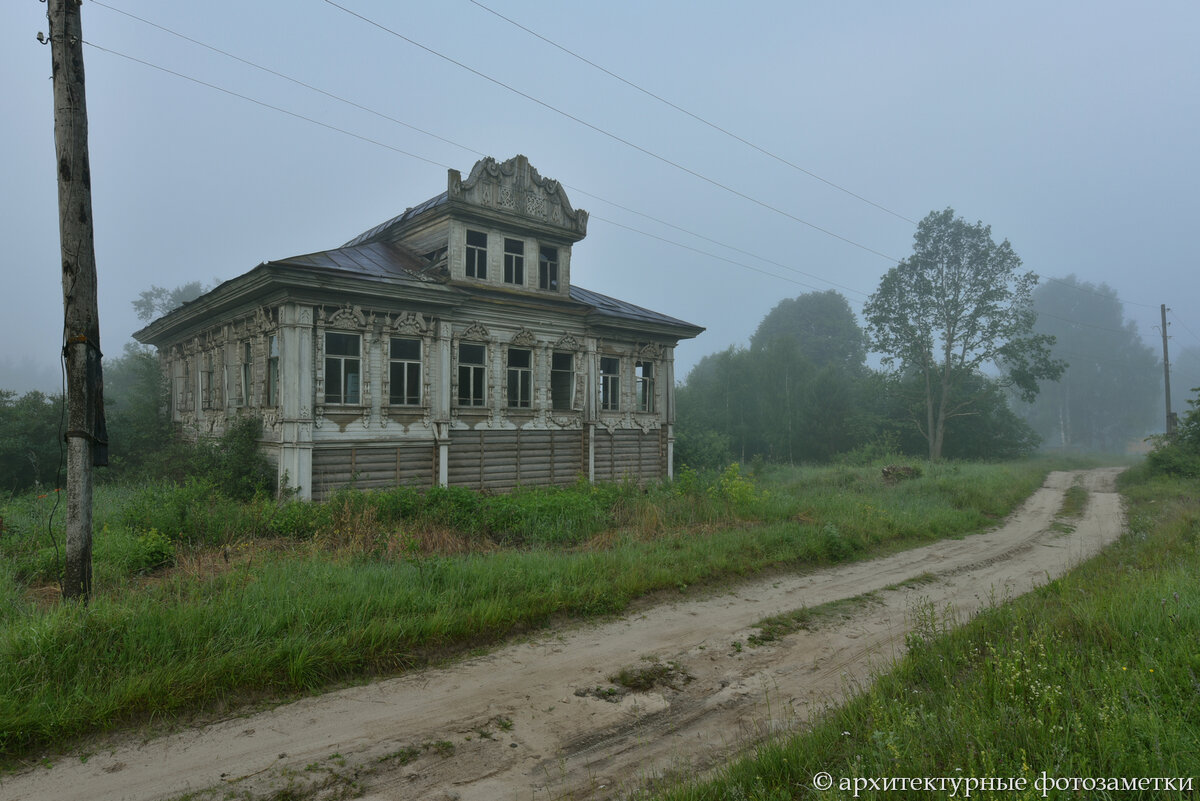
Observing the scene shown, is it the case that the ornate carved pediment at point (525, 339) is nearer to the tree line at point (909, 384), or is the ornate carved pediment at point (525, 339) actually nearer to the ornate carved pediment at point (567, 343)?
the ornate carved pediment at point (567, 343)

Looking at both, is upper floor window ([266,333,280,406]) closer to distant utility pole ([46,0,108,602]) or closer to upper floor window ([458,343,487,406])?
upper floor window ([458,343,487,406])

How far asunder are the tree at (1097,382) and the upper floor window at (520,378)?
2759 inches

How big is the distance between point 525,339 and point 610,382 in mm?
3832

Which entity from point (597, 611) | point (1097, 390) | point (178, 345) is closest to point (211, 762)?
point (597, 611)

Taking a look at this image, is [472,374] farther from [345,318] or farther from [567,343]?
[345,318]

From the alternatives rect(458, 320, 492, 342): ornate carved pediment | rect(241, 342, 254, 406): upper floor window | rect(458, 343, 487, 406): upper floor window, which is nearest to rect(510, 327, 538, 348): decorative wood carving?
rect(458, 320, 492, 342): ornate carved pediment

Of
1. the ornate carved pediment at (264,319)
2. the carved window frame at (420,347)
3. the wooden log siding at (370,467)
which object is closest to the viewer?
the wooden log siding at (370,467)

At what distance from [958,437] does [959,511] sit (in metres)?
31.6

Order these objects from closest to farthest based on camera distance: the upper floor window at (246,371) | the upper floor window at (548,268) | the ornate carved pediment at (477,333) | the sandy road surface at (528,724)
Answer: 1. the sandy road surface at (528,724)
2. the upper floor window at (246,371)
3. the ornate carved pediment at (477,333)
4. the upper floor window at (548,268)

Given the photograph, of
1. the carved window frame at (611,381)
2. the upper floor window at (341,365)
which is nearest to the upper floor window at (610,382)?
the carved window frame at (611,381)

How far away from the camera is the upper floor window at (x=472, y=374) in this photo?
55.5 ft

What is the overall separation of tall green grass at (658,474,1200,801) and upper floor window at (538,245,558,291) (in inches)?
608

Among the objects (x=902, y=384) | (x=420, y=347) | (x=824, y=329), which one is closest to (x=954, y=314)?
(x=902, y=384)

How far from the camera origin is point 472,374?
672 inches
